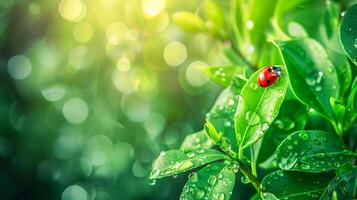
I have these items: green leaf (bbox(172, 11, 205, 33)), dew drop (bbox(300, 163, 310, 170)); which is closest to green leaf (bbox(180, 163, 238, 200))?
dew drop (bbox(300, 163, 310, 170))

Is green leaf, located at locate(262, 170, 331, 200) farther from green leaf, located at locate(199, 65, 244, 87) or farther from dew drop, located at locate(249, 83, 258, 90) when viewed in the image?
green leaf, located at locate(199, 65, 244, 87)

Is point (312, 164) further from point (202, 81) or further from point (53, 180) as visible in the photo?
point (53, 180)

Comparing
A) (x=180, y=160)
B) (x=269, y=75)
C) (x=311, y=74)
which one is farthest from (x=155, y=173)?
(x=311, y=74)

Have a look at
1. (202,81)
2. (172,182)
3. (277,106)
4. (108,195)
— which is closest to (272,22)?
(277,106)

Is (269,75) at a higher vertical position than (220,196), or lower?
higher

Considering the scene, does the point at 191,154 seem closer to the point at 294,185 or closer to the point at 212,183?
the point at 212,183

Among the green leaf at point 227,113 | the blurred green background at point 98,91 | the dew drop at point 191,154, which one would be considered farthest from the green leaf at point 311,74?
the blurred green background at point 98,91

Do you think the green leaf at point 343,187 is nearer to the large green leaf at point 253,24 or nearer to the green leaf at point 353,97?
the green leaf at point 353,97
